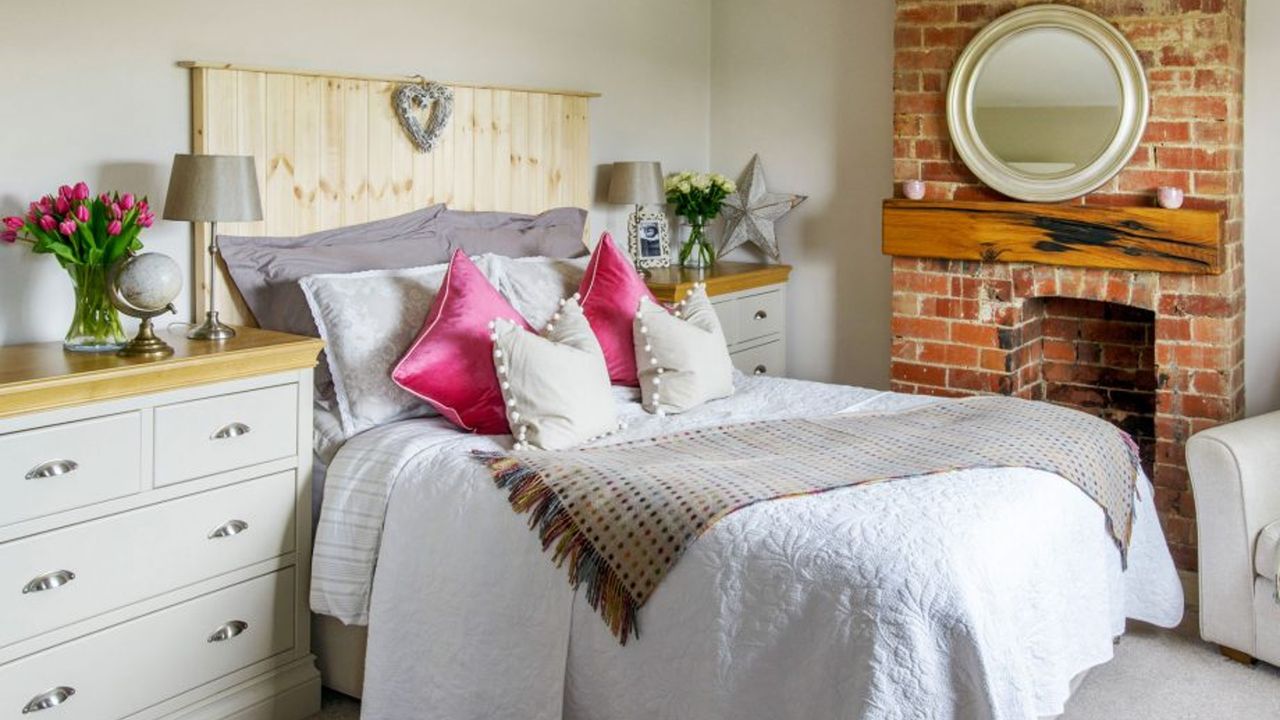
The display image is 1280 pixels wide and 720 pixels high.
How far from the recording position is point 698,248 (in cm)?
506

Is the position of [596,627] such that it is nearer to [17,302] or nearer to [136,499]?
[136,499]

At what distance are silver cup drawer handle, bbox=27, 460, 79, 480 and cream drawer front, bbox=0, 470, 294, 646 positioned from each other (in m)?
0.12

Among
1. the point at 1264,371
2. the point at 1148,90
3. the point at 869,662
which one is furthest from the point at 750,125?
the point at 869,662

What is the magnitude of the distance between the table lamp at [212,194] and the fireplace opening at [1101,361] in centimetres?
282

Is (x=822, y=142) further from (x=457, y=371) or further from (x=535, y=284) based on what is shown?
(x=457, y=371)

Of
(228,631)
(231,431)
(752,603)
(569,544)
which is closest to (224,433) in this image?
(231,431)

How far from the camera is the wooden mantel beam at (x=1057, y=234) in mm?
3973

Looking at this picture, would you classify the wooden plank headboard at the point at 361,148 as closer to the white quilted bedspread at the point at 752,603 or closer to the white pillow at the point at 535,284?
the white pillow at the point at 535,284

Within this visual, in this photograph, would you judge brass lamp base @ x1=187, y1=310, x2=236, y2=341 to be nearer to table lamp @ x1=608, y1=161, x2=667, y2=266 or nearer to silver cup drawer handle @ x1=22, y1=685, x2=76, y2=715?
silver cup drawer handle @ x1=22, y1=685, x2=76, y2=715

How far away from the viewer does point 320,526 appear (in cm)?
304

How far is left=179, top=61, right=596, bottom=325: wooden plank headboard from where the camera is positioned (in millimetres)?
3324

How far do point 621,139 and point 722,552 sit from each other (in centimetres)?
279

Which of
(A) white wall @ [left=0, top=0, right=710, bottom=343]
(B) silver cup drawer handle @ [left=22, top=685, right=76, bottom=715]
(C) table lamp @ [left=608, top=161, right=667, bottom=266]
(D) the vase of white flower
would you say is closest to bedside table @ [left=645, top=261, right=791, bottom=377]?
(D) the vase of white flower

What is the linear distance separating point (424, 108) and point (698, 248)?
5.02 ft
